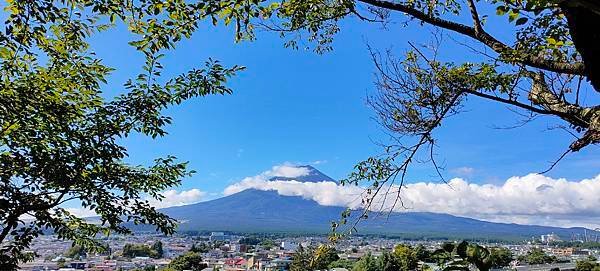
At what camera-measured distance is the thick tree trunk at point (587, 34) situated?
1.43 m

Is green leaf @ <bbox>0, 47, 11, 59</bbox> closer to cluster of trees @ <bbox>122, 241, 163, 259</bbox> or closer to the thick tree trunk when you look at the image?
the thick tree trunk

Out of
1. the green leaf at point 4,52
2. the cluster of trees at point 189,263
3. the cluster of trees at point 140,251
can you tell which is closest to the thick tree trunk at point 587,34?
the green leaf at point 4,52

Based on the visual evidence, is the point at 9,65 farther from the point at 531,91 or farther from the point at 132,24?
the point at 531,91

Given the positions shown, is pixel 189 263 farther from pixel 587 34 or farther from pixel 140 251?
pixel 587 34

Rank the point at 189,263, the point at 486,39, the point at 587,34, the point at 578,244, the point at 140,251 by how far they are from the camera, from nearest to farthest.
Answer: the point at 587,34
the point at 486,39
the point at 189,263
the point at 578,244
the point at 140,251

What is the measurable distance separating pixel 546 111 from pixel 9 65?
325cm

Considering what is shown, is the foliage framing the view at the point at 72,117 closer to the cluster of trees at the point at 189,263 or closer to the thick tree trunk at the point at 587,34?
the thick tree trunk at the point at 587,34

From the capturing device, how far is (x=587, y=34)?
147 cm

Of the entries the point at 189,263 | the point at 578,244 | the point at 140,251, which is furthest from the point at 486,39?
the point at 578,244

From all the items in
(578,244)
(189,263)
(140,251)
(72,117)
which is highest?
(72,117)

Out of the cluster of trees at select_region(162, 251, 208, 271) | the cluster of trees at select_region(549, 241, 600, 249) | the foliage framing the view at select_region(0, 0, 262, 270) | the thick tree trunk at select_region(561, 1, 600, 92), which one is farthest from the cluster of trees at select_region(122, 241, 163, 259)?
the thick tree trunk at select_region(561, 1, 600, 92)

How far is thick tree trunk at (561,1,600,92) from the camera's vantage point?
4.68 ft

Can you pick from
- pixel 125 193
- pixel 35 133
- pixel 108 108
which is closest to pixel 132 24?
pixel 108 108

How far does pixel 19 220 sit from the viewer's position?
7.95 feet
